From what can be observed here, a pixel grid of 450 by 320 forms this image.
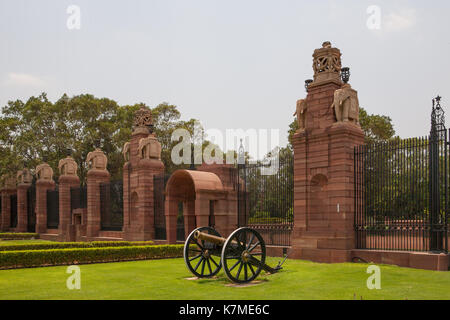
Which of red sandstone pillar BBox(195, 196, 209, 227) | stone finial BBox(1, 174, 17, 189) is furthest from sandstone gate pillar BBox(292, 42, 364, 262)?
stone finial BBox(1, 174, 17, 189)

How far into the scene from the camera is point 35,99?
40969mm

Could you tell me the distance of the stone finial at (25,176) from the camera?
36638 mm

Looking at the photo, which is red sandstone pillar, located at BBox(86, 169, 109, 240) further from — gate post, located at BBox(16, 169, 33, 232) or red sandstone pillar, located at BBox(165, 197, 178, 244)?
gate post, located at BBox(16, 169, 33, 232)

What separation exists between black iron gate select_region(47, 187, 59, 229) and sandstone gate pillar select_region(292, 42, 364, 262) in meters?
23.1

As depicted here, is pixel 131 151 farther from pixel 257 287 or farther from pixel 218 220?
pixel 257 287

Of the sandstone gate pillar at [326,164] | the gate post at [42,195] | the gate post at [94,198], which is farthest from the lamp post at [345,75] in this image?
the gate post at [42,195]

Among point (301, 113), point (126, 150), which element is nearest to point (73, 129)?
point (126, 150)

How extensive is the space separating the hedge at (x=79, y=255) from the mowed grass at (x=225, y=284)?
2.55ft

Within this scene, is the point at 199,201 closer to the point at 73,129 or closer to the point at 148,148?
the point at 148,148

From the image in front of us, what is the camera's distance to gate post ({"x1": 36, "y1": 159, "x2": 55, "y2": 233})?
34.1 m

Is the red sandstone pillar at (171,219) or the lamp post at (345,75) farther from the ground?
the lamp post at (345,75)

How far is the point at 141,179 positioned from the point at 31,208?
18751mm

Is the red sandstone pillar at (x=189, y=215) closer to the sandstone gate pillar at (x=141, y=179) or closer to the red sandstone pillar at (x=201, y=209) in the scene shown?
the red sandstone pillar at (x=201, y=209)
